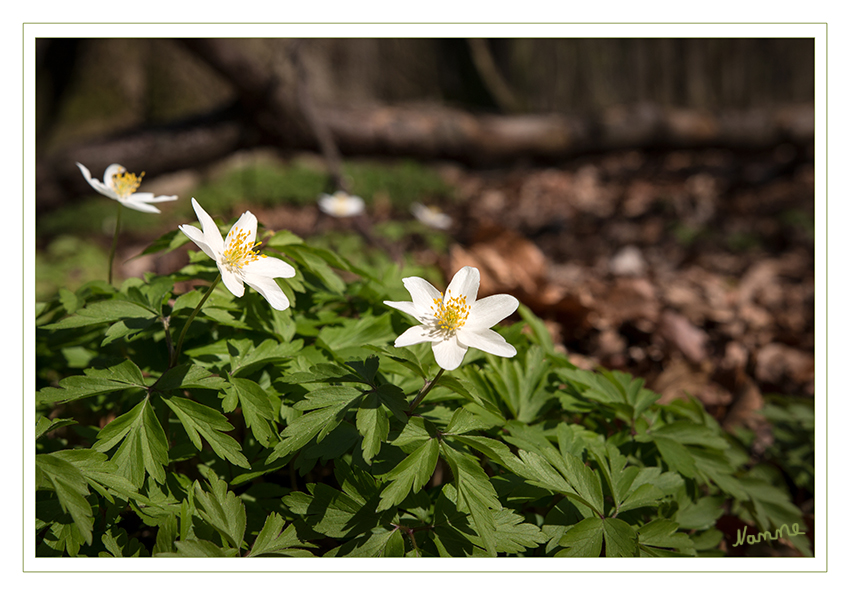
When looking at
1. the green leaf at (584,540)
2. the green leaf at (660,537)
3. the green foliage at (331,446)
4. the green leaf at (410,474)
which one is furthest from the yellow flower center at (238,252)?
the green leaf at (660,537)

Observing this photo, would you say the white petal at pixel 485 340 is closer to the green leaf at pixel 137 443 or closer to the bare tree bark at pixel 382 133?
the green leaf at pixel 137 443

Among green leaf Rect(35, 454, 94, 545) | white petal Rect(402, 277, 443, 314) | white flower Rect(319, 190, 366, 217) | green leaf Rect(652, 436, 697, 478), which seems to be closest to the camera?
green leaf Rect(35, 454, 94, 545)

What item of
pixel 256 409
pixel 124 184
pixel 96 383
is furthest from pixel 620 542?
pixel 124 184

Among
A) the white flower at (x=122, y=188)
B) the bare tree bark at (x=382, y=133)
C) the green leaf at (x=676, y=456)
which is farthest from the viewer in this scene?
the bare tree bark at (x=382, y=133)

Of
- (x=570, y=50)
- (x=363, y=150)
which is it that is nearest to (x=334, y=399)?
(x=363, y=150)

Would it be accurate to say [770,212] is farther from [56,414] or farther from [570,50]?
[56,414]

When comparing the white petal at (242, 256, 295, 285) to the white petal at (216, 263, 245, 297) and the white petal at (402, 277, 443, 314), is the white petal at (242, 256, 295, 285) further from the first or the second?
the white petal at (402, 277, 443, 314)

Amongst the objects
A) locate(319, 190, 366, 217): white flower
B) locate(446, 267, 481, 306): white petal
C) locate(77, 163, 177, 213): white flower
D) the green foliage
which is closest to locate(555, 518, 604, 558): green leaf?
the green foliage

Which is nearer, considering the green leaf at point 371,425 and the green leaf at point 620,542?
the green leaf at point 371,425
